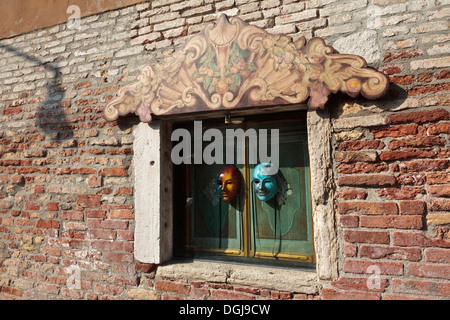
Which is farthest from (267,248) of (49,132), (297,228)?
(49,132)

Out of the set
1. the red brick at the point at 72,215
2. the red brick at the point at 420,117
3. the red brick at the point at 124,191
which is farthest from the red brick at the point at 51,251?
the red brick at the point at 420,117

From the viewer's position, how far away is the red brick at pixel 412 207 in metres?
1.75

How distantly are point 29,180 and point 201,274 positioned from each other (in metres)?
1.95

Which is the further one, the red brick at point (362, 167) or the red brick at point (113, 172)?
the red brick at point (113, 172)

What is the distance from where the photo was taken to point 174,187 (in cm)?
252

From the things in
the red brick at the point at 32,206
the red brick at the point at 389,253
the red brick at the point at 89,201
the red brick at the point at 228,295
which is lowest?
the red brick at the point at 228,295

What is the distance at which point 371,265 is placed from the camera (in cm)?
182

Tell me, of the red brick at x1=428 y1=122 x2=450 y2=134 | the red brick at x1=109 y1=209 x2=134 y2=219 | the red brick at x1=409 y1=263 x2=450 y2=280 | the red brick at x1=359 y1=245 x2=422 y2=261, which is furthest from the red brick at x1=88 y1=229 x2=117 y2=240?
the red brick at x1=428 y1=122 x2=450 y2=134

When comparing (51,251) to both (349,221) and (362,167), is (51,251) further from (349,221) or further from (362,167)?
(362,167)

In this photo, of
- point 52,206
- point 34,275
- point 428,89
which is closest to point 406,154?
point 428,89

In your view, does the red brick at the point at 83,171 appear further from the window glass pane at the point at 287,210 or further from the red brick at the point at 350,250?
the red brick at the point at 350,250

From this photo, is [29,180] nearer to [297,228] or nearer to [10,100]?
[10,100]

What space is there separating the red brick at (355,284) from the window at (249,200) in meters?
0.30

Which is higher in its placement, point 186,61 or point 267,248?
point 186,61
